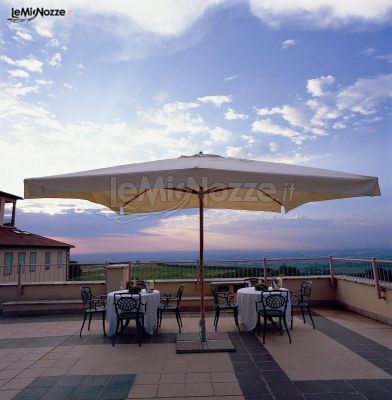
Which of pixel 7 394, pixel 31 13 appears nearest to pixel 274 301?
pixel 7 394

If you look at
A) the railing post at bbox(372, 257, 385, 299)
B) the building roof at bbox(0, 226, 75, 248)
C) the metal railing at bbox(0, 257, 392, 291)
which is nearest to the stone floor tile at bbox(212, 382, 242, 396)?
the railing post at bbox(372, 257, 385, 299)

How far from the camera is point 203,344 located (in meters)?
4.55

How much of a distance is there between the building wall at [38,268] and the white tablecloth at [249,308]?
549 cm

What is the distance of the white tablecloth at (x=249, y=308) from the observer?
5500 millimetres

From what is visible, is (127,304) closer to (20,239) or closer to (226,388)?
(226,388)

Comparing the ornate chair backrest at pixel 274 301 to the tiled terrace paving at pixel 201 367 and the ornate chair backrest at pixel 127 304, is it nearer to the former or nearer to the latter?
the tiled terrace paving at pixel 201 367

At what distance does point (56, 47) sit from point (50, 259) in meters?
22.8

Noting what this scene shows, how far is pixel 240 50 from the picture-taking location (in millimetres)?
7789

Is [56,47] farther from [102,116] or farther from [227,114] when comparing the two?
[227,114]

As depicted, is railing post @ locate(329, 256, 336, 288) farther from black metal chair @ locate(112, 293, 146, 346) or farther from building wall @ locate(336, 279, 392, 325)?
black metal chair @ locate(112, 293, 146, 346)

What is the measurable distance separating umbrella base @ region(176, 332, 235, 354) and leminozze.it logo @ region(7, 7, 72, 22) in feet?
21.9

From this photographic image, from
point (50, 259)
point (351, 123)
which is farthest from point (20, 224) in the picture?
point (351, 123)

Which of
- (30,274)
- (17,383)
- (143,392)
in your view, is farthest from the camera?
(30,274)

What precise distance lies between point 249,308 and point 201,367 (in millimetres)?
2066
